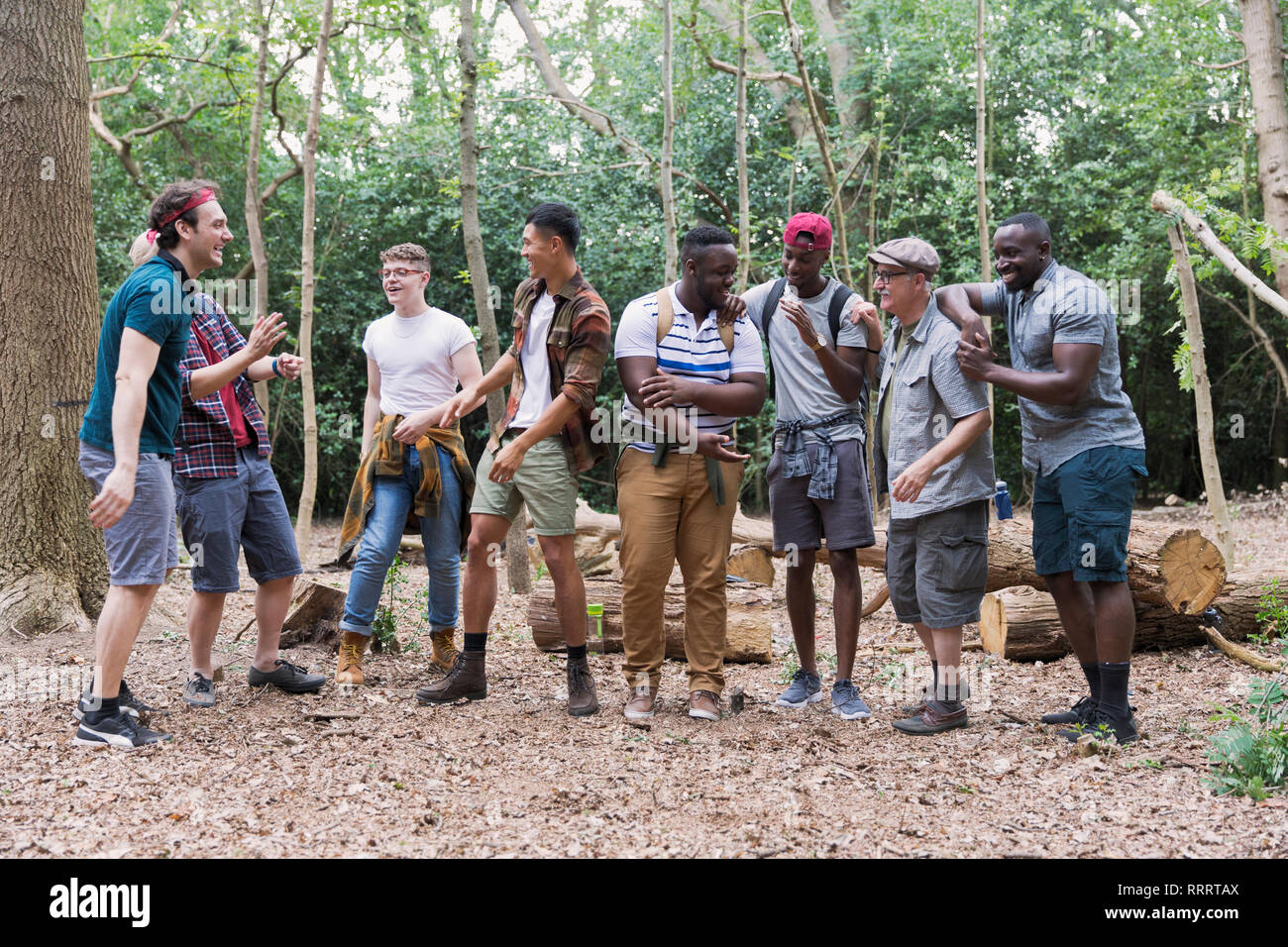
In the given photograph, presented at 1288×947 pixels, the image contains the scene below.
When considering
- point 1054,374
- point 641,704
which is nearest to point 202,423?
point 641,704

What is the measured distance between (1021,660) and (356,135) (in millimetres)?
10515

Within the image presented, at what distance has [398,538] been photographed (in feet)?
16.1

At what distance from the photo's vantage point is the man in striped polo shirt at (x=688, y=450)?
4211mm

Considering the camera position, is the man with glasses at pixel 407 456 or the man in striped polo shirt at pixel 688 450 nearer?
the man in striped polo shirt at pixel 688 450

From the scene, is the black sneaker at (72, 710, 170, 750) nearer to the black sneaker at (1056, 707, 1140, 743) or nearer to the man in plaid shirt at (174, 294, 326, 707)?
the man in plaid shirt at (174, 294, 326, 707)

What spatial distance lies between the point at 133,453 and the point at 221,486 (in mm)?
619

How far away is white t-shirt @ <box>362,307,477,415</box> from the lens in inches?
193

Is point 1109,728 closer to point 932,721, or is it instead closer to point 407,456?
point 932,721

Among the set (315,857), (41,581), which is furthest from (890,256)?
(41,581)

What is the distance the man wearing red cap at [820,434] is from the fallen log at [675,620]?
0.98 meters

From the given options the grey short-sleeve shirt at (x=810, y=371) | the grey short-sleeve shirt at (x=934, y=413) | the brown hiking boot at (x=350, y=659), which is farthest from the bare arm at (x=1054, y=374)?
the brown hiking boot at (x=350, y=659)

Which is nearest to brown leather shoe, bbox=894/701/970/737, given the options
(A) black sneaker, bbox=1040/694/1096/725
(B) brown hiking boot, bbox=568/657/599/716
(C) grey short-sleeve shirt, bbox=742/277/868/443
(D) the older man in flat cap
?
(D) the older man in flat cap

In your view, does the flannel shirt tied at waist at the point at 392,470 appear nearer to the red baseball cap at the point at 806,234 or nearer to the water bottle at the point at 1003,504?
the red baseball cap at the point at 806,234

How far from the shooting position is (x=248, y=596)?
7.58 meters
